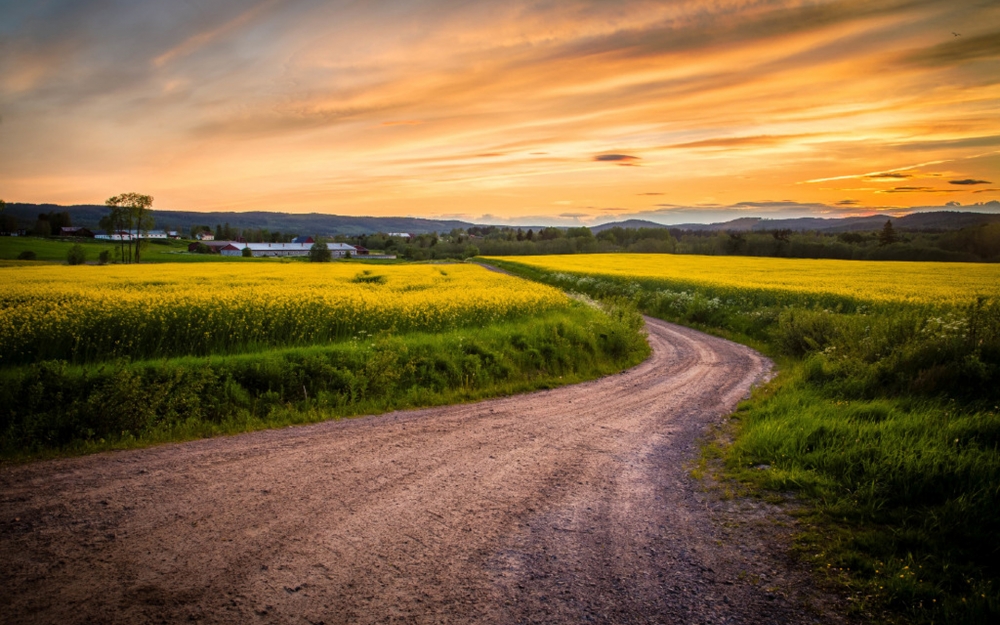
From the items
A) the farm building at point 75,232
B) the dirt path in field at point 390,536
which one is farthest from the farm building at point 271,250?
the dirt path in field at point 390,536

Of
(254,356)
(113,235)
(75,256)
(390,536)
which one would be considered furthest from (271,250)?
(390,536)

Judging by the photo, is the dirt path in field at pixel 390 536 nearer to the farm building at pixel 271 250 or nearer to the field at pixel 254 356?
the field at pixel 254 356

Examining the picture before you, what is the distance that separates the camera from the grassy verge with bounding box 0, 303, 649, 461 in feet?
25.3

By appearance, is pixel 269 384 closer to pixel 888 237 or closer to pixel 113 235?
pixel 113 235

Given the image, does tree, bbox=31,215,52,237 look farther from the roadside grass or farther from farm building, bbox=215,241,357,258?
farm building, bbox=215,241,357,258

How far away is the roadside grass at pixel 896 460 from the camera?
4.16 meters

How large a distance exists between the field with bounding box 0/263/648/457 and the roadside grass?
220 inches

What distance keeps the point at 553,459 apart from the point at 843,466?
3651 mm

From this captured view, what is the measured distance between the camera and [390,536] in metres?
4.86

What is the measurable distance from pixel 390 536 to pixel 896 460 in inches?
233

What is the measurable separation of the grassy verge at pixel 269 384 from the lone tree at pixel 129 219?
2611 inches

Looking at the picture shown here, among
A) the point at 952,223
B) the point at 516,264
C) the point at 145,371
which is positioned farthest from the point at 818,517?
the point at 952,223

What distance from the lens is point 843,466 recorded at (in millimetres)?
6281

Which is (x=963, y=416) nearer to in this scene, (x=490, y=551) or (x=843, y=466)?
(x=843, y=466)
